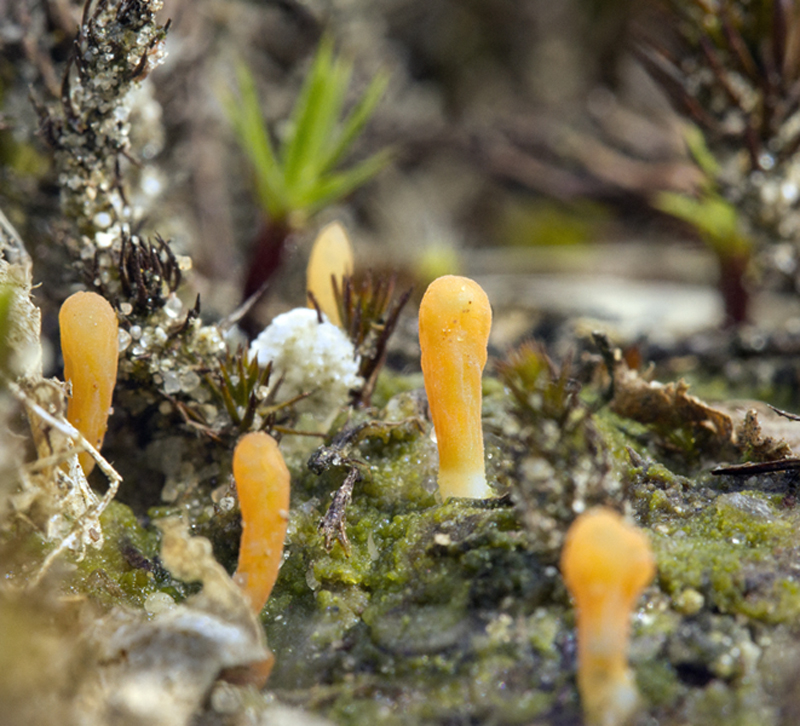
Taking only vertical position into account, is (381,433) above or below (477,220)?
below

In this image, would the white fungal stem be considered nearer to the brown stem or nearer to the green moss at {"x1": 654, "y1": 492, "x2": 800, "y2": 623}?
the green moss at {"x1": 654, "y1": 492, "x2": 800, "y2": 623}

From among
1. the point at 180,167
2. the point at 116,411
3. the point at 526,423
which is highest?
the point at 180,167

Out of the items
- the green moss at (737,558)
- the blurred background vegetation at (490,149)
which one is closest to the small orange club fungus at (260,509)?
the green moss at (737,558)

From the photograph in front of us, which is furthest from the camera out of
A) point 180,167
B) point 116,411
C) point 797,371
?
point 180,167

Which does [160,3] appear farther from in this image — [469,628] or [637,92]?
[637,92]

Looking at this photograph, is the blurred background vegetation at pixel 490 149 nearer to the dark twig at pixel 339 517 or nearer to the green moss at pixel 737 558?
the dark twig at pixel 339 517

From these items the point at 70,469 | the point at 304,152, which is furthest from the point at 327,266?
the point at 70,469

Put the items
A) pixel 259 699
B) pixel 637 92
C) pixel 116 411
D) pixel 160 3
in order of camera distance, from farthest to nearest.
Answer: pixel 637 92
pixel 116 411
pixel 160 3
pixel 259 699

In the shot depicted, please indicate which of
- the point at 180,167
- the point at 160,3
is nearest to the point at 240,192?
the point at 180,167
